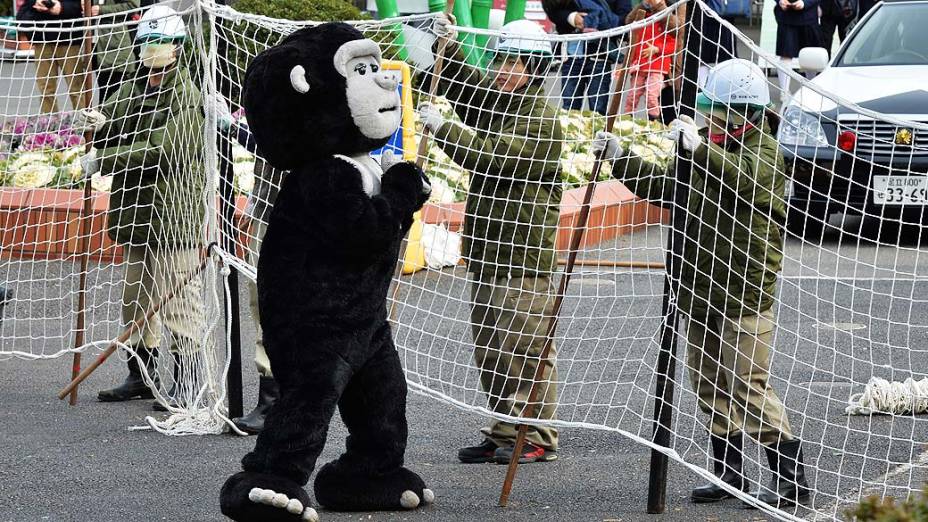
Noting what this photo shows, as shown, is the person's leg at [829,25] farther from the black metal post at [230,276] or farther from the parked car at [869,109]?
the black metal post at [230,276]

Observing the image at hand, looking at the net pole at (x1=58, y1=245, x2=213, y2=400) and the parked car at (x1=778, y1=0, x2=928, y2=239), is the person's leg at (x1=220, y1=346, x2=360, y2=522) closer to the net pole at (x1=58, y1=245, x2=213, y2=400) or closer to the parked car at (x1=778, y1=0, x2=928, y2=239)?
the net pole at (x1=58, y1=245, x2=213, y2=400)

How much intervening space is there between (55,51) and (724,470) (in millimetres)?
5253

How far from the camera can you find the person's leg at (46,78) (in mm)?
8469

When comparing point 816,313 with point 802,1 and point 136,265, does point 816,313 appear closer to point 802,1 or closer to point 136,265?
point 136,265

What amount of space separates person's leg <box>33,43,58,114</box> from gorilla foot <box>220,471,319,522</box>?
3788 millimetres

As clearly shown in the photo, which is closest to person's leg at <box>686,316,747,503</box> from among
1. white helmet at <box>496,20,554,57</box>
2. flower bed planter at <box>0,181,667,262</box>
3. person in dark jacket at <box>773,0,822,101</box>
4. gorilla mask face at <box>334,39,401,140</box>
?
white helmet at <box>496,20,554,57</box>

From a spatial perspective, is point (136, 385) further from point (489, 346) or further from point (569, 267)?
point (569, 267)

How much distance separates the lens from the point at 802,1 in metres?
14.7

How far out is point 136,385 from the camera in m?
7.12

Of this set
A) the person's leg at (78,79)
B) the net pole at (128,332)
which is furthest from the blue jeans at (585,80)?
the person's leg at (78,79)

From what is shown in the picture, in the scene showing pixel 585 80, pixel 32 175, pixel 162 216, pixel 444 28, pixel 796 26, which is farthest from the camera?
pixel 796 26

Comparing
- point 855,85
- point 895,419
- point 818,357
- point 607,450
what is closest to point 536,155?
point 607,450

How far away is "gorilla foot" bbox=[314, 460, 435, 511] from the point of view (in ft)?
17.2

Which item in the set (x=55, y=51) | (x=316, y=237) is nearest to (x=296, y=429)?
(x=316, y=237)
